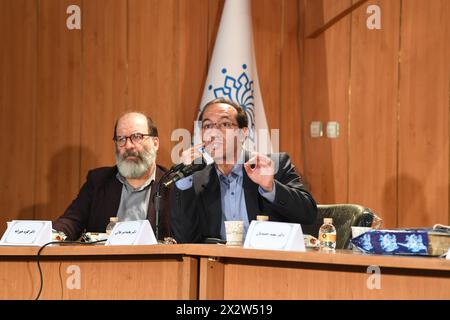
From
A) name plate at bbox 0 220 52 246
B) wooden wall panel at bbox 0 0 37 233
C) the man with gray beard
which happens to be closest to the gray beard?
the man with gray beard

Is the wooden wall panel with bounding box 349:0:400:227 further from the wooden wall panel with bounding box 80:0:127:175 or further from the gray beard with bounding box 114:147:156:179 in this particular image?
the gray beard with bounding box 114:147:156:179

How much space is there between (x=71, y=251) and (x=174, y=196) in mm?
973

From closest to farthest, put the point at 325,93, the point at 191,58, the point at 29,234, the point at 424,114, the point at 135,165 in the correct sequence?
1. the point at 29,234
2. the point at 135,165
3. the point at 424,114
4. the point at 191,58
5. the point at 325,93

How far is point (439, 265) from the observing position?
2279 mm

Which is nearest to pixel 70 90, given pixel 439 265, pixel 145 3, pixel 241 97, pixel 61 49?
pixel 61 49

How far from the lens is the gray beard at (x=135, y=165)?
13.8 ft

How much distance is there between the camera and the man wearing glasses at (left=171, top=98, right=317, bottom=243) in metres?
3.63

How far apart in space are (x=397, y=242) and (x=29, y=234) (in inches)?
54.2

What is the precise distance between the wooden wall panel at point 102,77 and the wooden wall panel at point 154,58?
2.4 inches

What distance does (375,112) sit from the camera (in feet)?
18.0

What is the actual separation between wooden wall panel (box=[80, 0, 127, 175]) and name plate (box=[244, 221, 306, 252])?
284 centimetres

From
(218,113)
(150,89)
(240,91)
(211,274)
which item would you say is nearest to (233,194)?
(218,113)

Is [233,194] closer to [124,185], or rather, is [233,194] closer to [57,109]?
[124,185]
